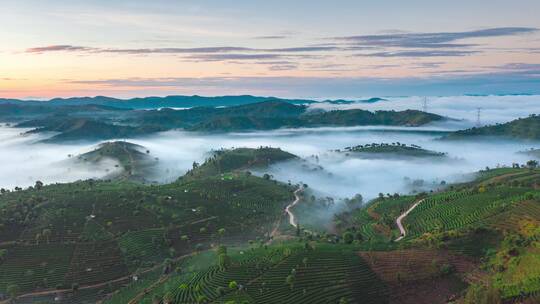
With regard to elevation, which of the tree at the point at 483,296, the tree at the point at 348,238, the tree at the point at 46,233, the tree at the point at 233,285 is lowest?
the tree at the point at 46,233

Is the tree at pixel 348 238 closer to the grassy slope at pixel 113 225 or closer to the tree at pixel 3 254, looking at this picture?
the grassy slope at pixel 113 225

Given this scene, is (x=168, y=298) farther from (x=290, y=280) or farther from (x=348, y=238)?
(x=348, y=238)

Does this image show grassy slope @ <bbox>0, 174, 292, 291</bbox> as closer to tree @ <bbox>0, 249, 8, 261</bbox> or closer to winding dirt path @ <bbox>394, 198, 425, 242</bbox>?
tree @ <bbox>0, 249, 8, 261</bbox>

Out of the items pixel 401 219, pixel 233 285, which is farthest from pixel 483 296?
pixel 401 219

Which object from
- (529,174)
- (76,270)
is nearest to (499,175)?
(529,174)

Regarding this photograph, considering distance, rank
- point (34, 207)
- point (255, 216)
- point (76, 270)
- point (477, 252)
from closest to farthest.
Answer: point (477, 252) < point (76, 270) < point (34, 207) < point (255, 216)

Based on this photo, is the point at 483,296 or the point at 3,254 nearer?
the point at 483,296

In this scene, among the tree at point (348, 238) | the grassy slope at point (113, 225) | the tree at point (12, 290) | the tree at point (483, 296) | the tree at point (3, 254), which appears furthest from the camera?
the tree at point (3, 254)

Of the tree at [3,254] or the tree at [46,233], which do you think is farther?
the tree at [46,233]

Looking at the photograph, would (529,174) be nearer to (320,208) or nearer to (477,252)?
(320,208)

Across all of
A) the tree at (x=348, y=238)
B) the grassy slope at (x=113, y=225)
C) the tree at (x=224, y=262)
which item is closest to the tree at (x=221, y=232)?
the grassy slope at (x=113, y=225)

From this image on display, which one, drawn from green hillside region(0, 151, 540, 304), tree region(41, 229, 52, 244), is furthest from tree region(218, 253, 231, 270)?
tree region(41, 229, 52, 244)
